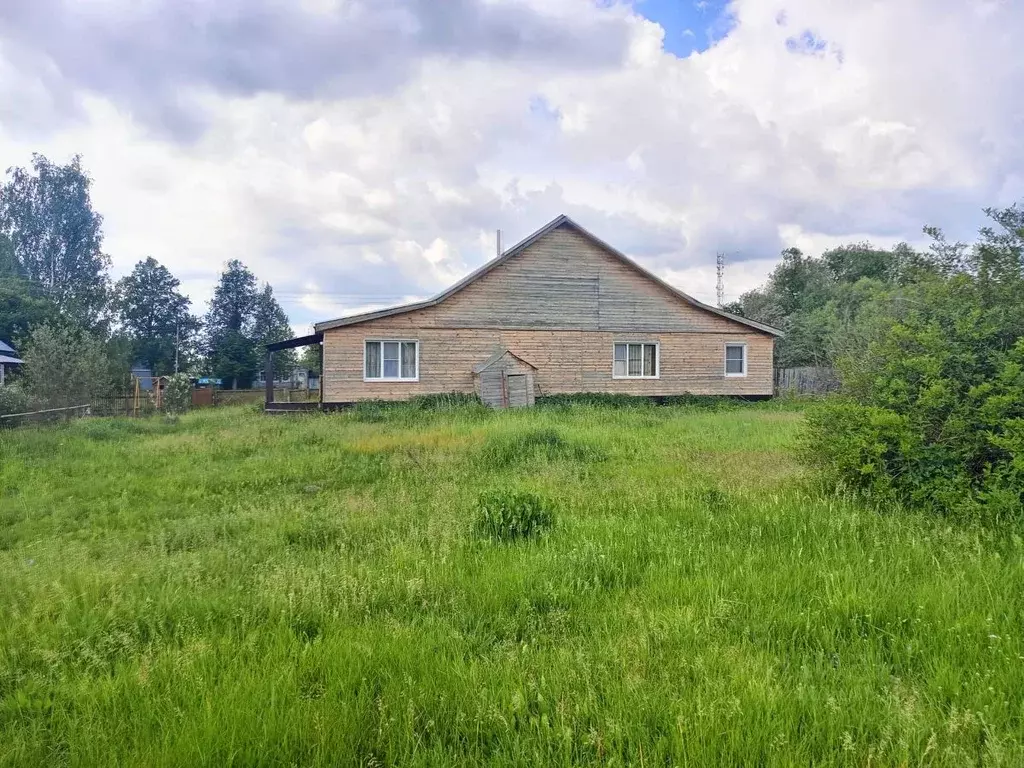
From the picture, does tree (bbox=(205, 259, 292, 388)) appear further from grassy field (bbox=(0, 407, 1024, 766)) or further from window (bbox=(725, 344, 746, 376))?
grassy field (bbox=(0, 407, 1024, 766))

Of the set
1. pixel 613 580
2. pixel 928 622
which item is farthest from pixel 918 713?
pixel 613 580

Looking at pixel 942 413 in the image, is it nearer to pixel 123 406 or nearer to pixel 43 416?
pixel 43 416

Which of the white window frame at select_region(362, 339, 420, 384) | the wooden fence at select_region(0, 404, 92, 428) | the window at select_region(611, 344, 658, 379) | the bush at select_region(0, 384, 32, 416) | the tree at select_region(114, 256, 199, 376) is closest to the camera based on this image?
the wooden fence at select_region(0, 404, 92, 428)

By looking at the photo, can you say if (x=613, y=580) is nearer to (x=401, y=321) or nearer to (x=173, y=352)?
(x=401, y=321)

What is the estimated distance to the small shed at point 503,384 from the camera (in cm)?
2033

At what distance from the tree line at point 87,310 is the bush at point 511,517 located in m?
19.2

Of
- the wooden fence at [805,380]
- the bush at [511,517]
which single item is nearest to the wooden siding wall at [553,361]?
the wooden fence at [805,380]

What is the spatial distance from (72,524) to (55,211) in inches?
1852

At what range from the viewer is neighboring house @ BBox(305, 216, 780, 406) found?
20.0 m

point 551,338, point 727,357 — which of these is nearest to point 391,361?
point 551,338

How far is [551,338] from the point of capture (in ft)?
70.9

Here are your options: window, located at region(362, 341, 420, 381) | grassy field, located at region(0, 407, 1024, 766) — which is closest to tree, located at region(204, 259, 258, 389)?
window, located at region(362, 341, 420, 381)

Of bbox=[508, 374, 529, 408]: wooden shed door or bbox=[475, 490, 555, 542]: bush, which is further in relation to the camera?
bbox=[508, 374, 529, 408]: wooden shed door

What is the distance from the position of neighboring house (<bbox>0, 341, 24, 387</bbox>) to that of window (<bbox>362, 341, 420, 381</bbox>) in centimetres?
2160
